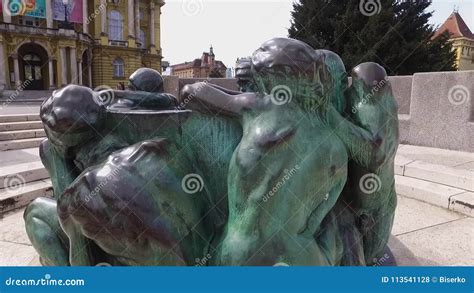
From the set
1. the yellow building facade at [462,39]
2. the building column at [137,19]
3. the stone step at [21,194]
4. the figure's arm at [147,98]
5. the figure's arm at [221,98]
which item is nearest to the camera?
the figure's arm at [221,98]

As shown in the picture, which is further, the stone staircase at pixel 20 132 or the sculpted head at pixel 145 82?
the stone staircase at pixel 20 132

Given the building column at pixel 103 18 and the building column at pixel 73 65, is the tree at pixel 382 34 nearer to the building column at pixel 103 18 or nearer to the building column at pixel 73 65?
the building column at pixel 73 65

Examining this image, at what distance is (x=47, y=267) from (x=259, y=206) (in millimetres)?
1132

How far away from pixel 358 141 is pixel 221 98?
0.65m

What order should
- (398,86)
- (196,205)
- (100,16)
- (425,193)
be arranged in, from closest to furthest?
1. (196,205)
2. (425,193)
3. (398,86)
4. (100,16)

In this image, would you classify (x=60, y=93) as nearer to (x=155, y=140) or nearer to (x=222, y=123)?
(x=155, y=140)

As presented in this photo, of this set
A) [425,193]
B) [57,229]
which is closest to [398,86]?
[425,193]

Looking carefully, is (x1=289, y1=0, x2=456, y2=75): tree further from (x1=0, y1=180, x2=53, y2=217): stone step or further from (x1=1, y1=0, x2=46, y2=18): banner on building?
(x1=1, y1=0, x2=46, y2=18): banner on building

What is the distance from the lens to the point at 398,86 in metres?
7.46

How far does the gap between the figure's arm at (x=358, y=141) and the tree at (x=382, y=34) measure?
53.0ft

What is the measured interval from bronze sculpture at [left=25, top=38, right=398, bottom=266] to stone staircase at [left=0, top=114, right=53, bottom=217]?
2352 mm

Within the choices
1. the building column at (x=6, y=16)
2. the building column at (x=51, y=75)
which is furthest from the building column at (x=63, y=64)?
the building column at (x=6, y=16)

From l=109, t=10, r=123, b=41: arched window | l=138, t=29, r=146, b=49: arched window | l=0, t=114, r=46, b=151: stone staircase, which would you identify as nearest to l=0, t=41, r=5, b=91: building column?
l=109, t=10, r=123, b=41: arched window

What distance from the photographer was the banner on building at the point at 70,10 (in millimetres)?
38594
